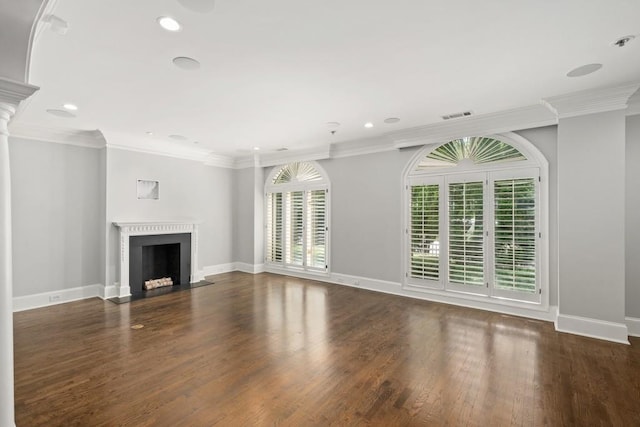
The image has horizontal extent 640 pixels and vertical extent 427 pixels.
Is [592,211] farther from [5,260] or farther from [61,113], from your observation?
[61,113]

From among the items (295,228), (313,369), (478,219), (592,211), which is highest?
(592,211)

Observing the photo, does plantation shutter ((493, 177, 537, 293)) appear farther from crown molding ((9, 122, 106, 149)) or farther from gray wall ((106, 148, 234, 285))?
crown molding ((9, 122, 106, 149))

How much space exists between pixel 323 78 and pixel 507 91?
7.07ft

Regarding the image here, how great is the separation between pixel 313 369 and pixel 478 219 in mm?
3301

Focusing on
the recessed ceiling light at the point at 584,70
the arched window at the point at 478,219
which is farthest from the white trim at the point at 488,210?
the recessed ceiling light at the point at 584,70

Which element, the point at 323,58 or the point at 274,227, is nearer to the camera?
the point at 323,58

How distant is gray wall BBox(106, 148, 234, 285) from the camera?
210 inches

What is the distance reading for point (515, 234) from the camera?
4.26m

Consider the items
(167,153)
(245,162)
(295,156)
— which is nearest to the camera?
(167,153)

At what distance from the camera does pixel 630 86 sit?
3.29 metres

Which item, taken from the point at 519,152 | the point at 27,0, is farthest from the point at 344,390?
the point at 519,152

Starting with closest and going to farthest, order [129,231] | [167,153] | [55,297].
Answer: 1. [55,297]
2. [129,231]
3. [167,153]

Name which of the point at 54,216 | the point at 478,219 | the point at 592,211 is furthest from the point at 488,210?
the point at 54,216

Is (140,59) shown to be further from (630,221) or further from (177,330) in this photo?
(630,221)
